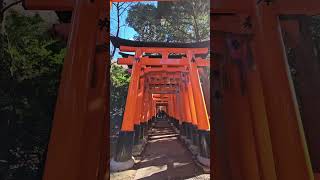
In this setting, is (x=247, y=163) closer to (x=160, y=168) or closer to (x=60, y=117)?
(x=60, y=117)

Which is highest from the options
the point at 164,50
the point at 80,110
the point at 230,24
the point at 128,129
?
the point at 164,50

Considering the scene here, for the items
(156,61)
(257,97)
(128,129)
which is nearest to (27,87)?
(257,97)

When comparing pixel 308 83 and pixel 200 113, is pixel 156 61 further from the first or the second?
pixel 308 83

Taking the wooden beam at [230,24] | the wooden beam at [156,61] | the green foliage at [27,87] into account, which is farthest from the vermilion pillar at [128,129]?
the wooden beam at [230,24]

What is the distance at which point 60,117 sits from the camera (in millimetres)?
1065

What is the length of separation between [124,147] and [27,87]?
3633 millimetres

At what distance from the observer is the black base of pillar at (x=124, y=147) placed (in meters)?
6.23

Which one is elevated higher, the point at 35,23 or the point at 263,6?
the point at 35,23

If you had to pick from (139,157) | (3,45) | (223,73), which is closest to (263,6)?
(223,73)

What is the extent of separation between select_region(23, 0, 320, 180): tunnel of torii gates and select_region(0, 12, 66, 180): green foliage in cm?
175

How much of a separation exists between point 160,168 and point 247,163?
14.8ft

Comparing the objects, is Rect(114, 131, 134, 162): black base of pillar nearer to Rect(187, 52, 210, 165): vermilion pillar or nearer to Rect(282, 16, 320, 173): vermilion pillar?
Rect(187, 52, 210, 165): vermilion pillar

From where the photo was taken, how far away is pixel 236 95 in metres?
1.45

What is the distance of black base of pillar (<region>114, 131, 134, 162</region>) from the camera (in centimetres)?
623
